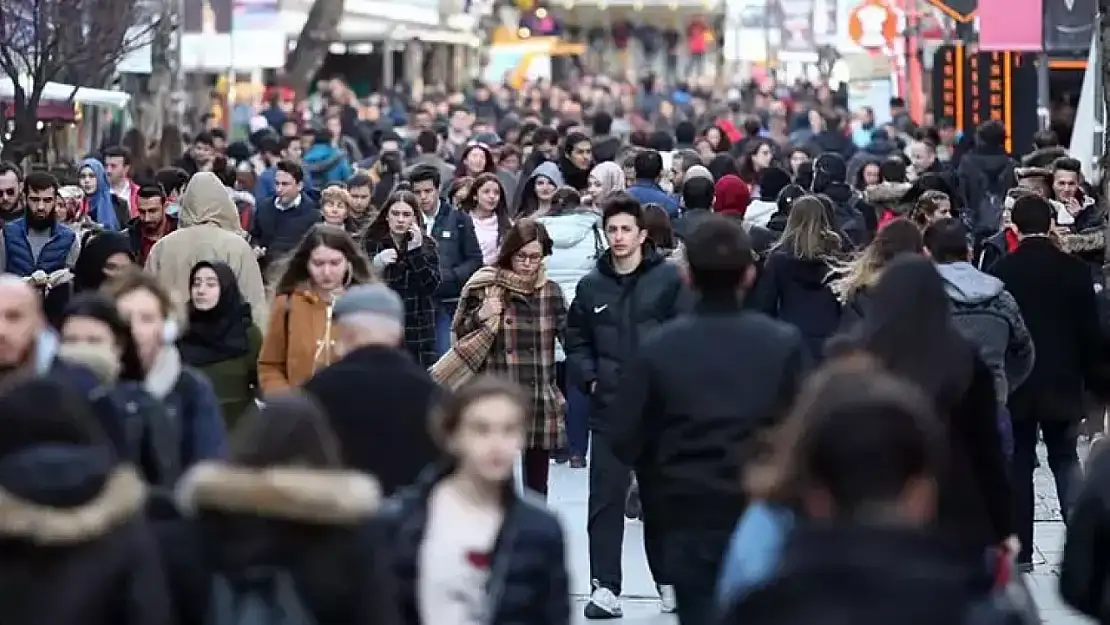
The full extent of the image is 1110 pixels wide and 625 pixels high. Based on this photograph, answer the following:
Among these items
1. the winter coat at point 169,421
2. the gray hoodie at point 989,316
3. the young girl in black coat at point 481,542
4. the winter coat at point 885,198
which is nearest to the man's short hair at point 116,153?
the winter coat at point 885,198

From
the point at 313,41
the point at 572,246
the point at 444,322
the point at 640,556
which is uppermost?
the point at 313,41

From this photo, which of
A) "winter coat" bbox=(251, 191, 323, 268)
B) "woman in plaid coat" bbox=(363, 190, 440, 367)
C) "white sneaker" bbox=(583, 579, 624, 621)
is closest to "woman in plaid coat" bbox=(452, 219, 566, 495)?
"white sneaker" bbox=(583, 579, 624, 621)

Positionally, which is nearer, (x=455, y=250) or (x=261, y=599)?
(x=261, y=599)

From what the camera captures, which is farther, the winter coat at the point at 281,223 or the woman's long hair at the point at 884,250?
the winter coat at the point at 281,223

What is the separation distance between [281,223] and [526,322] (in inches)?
234

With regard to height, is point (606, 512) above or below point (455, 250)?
below

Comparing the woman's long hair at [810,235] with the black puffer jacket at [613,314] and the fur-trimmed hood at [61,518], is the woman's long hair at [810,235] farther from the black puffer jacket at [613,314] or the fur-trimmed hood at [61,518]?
the fur-trimmed hood at [61,518]

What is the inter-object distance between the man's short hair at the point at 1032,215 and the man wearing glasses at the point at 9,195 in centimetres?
677

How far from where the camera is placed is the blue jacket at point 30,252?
14.9 m

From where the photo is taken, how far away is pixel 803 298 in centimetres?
1166

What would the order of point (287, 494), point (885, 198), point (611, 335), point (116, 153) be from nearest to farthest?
point (287, 494), point (611, 335), point (885, 198), point (116, 153)

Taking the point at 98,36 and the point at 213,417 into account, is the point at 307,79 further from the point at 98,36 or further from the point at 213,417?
the point at 213,417

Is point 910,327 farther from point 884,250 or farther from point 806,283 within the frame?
point 806,283

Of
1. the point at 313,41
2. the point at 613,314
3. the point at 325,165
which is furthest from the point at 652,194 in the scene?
the point at 313,41
